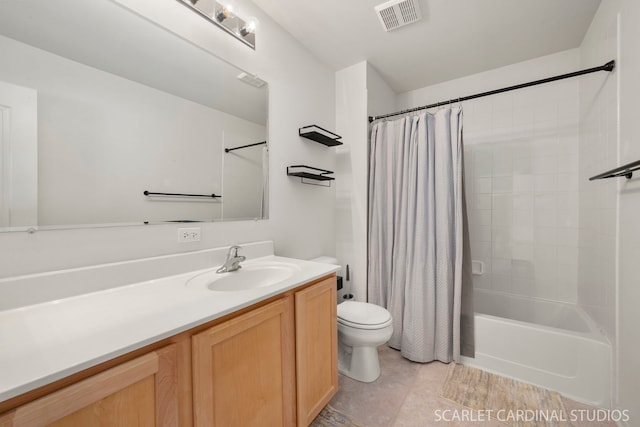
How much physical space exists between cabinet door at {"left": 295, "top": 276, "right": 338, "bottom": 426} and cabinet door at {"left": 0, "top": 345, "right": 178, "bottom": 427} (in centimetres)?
54

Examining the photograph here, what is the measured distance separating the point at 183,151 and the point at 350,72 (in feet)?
5.57

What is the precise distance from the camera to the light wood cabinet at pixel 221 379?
55 cm

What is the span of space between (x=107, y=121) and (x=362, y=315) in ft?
5.56

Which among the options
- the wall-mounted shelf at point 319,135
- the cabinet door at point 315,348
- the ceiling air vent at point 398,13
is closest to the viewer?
the cabinet door at point 315,348

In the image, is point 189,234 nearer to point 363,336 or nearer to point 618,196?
point 363,336

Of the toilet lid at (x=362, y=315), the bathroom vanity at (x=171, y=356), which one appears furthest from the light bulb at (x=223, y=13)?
the toilet lid at (x=362, y=315)

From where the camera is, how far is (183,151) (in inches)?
50.1

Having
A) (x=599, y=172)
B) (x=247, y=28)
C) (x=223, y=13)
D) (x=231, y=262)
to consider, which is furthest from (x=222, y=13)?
(x=599, y=172)

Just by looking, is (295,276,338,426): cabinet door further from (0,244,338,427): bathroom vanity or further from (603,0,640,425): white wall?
(603,0,640,425): white wall

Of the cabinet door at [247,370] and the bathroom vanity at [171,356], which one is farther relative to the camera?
the cabinet door at [247,370]

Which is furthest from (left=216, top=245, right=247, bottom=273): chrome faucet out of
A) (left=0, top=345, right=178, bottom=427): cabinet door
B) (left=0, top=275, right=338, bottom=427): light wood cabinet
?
(left=0, top=345, right=178, bottom=427): cabinet door

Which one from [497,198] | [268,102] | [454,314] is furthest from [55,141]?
[497,198]

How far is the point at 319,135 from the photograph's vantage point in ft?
6.38

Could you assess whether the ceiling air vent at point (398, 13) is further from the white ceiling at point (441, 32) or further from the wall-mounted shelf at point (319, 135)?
the wall-mounted shelf at point (319, 135)
